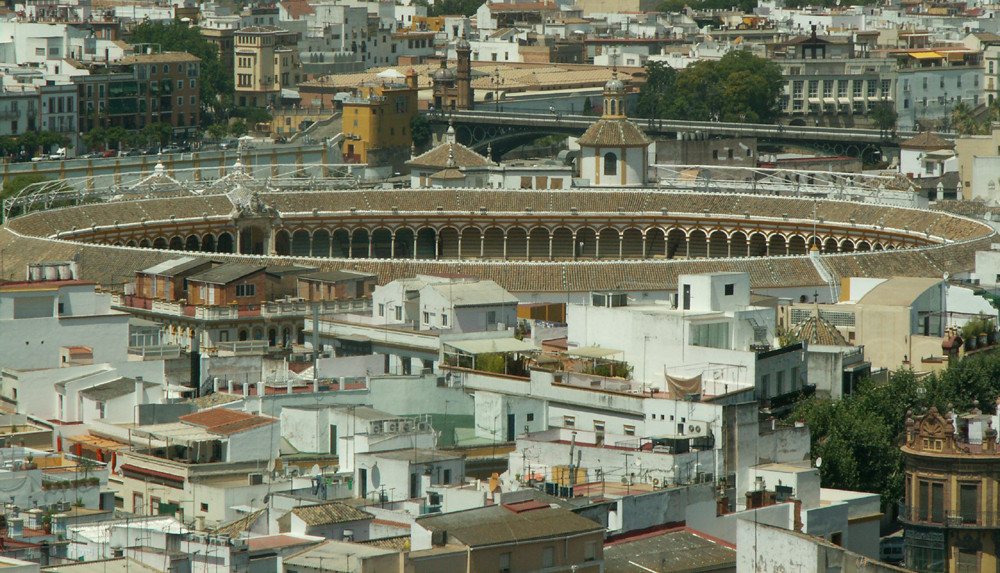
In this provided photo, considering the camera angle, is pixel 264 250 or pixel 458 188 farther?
pixel 458 188

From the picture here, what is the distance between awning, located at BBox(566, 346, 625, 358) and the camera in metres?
67.6

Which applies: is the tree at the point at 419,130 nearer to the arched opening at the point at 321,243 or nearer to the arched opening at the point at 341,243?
the arched opening at the point at 341,243

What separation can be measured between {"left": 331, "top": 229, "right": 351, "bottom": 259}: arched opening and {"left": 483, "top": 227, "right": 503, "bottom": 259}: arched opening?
7.96m

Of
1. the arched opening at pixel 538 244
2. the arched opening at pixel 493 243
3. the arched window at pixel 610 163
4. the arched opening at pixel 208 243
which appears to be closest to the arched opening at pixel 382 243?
the arched opening at pixel 493 243

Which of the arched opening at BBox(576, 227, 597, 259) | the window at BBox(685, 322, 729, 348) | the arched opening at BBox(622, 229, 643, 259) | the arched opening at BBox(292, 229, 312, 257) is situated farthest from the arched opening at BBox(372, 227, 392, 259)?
the window at BBox(685, 322, 729, 348)

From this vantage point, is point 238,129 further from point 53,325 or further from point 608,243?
point 53,325

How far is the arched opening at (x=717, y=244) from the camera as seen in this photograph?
127m

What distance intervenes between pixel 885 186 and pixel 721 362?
221 ft

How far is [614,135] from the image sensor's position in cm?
13825

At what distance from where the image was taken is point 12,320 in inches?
2842

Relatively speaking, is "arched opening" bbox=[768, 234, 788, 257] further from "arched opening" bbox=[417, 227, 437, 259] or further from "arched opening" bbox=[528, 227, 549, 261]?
"arched opening" bbox=[417, 227, 437, 259]

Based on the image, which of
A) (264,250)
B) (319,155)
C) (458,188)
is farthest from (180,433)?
(319,155)

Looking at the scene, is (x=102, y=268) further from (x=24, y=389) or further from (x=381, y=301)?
(x=24, y=389)

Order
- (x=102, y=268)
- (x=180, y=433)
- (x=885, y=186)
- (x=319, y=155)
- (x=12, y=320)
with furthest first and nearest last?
(x=319, y=155) → (x=885, y=186) → (x=102, y=268) → (x=12, y=320) → (x=180, y=433)
